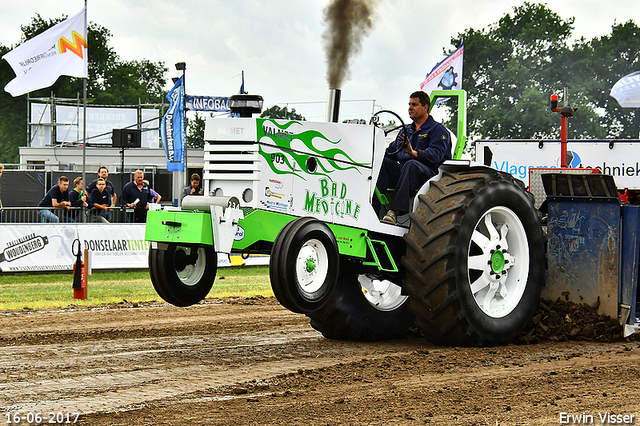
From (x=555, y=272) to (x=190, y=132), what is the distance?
2010 inches

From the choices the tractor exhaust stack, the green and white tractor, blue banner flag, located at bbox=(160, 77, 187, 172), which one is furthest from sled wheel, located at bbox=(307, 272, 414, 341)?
blue banner flag, located at bbox=(160, 77, 187, 172)

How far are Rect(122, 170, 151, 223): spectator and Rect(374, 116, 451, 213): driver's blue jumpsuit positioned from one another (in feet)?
33.8

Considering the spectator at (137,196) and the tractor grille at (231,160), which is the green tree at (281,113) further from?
the spectator at (137,196)

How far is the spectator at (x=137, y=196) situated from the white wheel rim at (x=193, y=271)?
34.1 ft

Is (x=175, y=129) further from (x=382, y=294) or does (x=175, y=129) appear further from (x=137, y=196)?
(x=382, y=294)

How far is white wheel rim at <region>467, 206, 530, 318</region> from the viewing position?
268 inches

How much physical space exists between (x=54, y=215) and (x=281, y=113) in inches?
417

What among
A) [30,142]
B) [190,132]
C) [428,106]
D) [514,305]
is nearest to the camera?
[514,305]

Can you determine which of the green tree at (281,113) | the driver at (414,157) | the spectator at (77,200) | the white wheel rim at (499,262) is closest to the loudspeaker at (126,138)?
the spectator at (77,200)

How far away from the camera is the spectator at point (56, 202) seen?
16.3 meters

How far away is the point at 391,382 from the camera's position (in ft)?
17.4

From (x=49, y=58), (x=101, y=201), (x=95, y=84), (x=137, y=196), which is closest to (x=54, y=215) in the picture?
(x=101, y=201)

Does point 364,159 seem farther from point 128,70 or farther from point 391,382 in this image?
point 128,70

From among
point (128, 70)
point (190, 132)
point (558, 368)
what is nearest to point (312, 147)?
point (558, 368)
